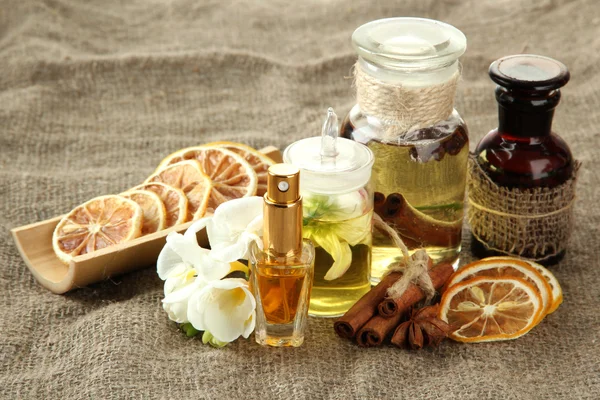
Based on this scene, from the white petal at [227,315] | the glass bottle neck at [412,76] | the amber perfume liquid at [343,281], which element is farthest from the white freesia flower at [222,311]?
the glass bottle neck at [412,76]

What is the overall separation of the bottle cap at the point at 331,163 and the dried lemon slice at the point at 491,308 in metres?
0.22

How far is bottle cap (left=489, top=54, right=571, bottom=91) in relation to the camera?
3.80 feet

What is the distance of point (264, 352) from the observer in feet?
3.61

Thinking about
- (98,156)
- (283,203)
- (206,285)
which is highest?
(283,203)

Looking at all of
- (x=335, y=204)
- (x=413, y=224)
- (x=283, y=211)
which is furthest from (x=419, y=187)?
(x=283, y=211)

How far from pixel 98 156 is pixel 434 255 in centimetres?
78

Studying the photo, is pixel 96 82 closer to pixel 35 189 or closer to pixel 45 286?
pixel 35 189

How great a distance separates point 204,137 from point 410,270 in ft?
2.46

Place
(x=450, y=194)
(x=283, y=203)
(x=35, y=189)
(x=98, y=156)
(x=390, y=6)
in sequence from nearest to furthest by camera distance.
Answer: (x=283, y=203)
(x=450, y=194)
(x=35, y=189)
(x=98, y=156)
(x=390, y=6)

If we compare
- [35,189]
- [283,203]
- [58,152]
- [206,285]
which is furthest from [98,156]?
[283,203]

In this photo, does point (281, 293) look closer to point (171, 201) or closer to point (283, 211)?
point (283, 211)

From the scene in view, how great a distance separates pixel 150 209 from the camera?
1.30 m

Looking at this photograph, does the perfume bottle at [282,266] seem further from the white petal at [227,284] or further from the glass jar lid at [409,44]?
the glass jar lid at [409,44]

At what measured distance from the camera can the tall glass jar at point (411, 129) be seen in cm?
111
